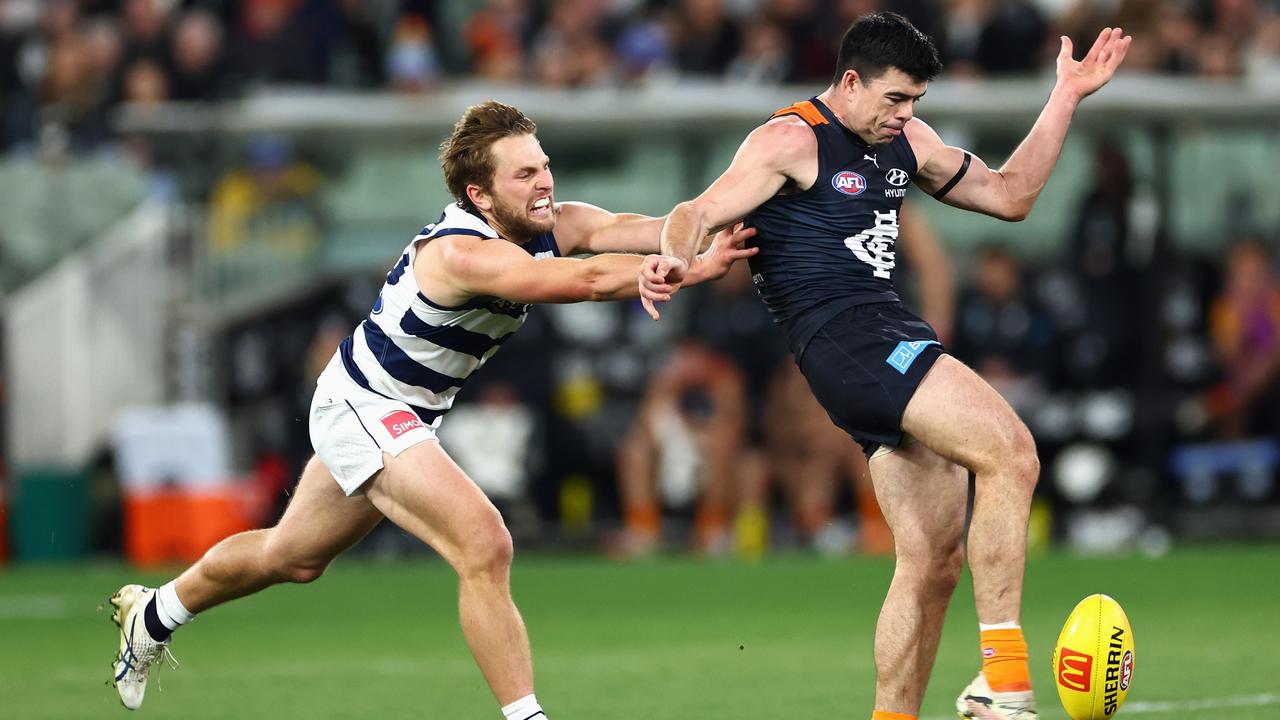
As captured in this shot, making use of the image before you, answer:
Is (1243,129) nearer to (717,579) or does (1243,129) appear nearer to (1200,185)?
(1200,185)

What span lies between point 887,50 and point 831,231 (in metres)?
0.68

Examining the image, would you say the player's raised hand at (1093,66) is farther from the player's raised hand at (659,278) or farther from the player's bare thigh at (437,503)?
the player's bare thigh at (437,503)

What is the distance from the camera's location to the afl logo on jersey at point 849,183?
7188 millimetres

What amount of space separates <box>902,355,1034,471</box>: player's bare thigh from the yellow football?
711 millimetres

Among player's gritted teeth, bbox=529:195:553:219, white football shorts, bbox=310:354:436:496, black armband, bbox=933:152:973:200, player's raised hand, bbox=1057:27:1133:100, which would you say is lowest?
white football shorts, bbox=310:354:436:496

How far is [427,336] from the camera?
729cm

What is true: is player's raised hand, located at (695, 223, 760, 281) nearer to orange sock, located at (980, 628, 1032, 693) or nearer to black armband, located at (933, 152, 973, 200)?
black armband, located at (933, 152, 973, 200)

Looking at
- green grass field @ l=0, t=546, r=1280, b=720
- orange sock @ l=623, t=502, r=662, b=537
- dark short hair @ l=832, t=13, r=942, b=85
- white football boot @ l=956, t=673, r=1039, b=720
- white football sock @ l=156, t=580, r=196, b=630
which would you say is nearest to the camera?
white football boot @ l=956, t=673, r=1039, b=720

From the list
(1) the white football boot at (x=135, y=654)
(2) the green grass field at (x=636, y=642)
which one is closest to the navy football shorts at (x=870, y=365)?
(2) the green grass field at (x=636, y=642)

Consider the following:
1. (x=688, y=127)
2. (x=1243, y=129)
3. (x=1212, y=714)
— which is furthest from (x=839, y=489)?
(x=1212, y=714)

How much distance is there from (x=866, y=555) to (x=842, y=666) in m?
7.27

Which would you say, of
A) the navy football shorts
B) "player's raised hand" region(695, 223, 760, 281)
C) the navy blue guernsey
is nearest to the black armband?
the navy blue guernsey

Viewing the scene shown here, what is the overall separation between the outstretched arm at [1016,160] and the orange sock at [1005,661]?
176cm

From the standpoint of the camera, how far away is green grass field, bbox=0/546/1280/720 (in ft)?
28.7
